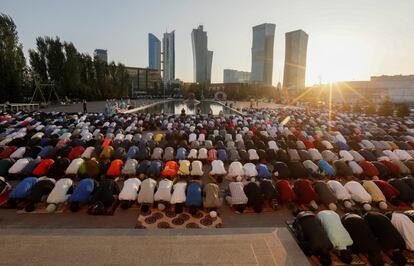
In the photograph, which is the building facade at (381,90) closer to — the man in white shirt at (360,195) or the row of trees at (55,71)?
the man in white shirt at (360,195)

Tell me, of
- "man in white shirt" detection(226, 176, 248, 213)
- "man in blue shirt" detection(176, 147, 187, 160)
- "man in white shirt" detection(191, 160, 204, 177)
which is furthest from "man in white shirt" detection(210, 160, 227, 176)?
"man in blue shirt" detection(176, 147, 187, 160)

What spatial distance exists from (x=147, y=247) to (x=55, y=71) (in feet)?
195

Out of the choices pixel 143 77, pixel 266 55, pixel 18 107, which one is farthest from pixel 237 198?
pixel 266 55

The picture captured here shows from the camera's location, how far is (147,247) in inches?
250

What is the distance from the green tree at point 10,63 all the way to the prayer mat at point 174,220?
44.5m

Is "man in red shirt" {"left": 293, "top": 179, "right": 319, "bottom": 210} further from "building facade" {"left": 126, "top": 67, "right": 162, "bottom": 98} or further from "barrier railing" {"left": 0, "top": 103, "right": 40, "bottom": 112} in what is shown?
"building facade" {"left": 126, "top": 67, "right": 162, "bottom": 98}

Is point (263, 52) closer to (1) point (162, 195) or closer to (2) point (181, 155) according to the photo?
(2) point (181, 155)

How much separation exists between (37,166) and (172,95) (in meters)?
109

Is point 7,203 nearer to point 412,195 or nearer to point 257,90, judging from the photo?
point 412,195

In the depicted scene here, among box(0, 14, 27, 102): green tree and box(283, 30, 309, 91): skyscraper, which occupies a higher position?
box(283, 30, 309, 91): skyscraper

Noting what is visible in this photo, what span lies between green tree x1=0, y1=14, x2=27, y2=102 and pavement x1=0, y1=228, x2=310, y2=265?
4376 centimetres

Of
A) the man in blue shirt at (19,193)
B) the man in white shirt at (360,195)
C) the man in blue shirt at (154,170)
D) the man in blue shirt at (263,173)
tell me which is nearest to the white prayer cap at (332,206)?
the man in white shirt at (360,195)

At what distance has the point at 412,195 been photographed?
9680mm

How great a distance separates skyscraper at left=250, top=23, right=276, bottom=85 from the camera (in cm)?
18562
